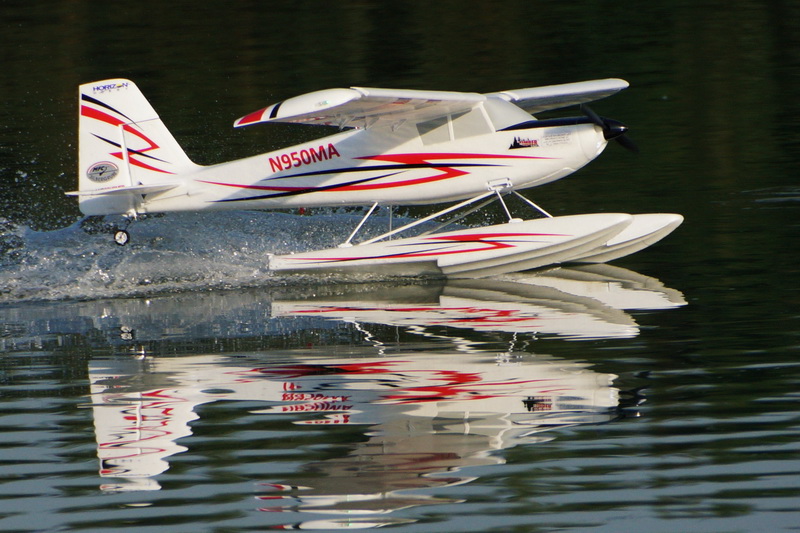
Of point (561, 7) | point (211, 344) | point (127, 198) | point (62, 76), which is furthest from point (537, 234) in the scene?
point (561, 7)

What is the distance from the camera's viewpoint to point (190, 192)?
12.3 metres

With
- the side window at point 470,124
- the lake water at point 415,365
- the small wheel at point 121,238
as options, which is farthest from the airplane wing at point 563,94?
the small wheel at point 121,238

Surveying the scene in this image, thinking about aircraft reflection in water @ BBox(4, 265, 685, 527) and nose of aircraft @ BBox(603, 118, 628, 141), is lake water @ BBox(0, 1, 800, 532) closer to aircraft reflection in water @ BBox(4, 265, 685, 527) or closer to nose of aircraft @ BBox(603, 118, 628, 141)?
aircraft reflection in water @ BBox(4, 265, 685, 527)

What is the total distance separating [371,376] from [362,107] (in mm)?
3727

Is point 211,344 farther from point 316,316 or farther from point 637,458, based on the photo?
point 637,458

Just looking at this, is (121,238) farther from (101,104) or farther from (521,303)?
(521,303)

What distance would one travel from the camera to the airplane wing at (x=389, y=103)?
9.81 metres

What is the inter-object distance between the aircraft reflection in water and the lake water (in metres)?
0.03

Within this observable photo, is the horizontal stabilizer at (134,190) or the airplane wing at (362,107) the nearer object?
the airplane wing at (362,107)

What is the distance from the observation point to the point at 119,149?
1220 centimetres

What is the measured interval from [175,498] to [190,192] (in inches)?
265

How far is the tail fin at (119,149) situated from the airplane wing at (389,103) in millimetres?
1584

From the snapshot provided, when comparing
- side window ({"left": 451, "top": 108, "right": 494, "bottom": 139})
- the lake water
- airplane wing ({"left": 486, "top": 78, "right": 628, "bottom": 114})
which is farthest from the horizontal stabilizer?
airplane wing ({"left": 486, "top": 78, "right": 628, "bottom": 114})

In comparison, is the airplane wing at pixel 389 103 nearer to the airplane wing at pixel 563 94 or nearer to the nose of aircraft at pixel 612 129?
the airplane wing at pixel 563 94
